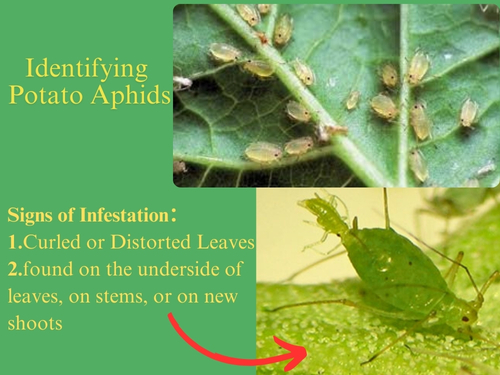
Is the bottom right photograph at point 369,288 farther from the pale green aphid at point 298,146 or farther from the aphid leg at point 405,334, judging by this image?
the pale green aphid at point 298,146

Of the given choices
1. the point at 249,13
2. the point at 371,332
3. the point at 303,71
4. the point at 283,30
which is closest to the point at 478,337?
the point at 371,332

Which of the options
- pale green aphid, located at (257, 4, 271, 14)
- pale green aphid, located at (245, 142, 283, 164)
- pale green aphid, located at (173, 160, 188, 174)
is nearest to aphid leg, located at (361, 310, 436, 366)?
pale green aphid, located at (245, 142, 283, 164)

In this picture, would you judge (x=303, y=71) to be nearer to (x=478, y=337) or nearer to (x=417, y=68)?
(x=417, y=68)

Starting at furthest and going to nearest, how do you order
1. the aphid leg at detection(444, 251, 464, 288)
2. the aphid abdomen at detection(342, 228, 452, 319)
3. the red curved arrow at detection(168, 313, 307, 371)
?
the aphid leg at detection(444, 251, 464, 288), the aphid abdomen at detection(342, 228, 452, 319), the red curved arrow at detection(168, 313, 307, 371)

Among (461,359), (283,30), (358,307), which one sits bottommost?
(461,359)

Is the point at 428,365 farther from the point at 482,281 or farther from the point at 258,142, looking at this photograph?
the point at 258,142

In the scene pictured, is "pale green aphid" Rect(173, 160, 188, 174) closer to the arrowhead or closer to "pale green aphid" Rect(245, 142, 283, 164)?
"pale green aphid" Rect(245, 142, 283, 164)
